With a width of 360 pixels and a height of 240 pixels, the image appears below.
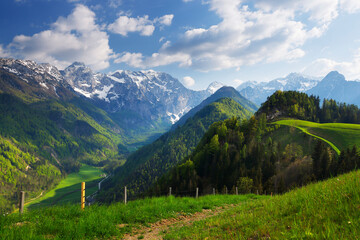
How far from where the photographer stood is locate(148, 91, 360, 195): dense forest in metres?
54.9

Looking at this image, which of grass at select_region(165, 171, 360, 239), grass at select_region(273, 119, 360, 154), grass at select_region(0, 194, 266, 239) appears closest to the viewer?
grass at select_region(165, 171, 360, 239)

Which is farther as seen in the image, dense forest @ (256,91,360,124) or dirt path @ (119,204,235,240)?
dense forest @ (256,91,360,124)

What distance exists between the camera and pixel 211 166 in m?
93.3

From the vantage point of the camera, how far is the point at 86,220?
36.3 ft

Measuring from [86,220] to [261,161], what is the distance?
7849 cm

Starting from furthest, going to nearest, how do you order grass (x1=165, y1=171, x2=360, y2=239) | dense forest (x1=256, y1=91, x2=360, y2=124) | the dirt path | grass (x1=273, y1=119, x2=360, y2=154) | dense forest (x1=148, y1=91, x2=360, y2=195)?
1. dense forest (x1=256, y1=91, x2=360, y2=124)
2. grass (x1=273, y1=119, x2=360, y2=154)
3. dense forest (x1=148, y1=91, x2=360, y2=195)
4. the dirt path
5. grass (x1=165, y1=171, x2=360, y2=239)

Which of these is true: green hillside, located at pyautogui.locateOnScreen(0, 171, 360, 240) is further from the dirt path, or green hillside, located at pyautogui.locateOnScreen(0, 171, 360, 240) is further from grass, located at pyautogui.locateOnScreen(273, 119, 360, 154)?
grass, located at pyautogui.locateOnScreen(273, 119, 360, 154)

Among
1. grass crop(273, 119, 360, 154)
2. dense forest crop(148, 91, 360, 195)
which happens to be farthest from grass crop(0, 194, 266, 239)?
grass crop(273, 119, 360, 154)

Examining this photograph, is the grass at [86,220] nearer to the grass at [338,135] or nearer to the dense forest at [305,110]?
the grass at [338,135]

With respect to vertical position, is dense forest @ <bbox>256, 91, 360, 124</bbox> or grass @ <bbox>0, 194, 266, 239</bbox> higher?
dense forest @ <bbox>256, 91, 360, 124</bbox>

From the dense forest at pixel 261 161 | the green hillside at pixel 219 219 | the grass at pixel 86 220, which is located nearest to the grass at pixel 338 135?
the dense forest at pixel 261 161

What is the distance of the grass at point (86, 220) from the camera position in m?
9.40

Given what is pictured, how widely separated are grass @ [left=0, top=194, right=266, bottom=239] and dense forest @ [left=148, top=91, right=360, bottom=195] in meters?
27.8

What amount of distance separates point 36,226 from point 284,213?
12741 millimetres
